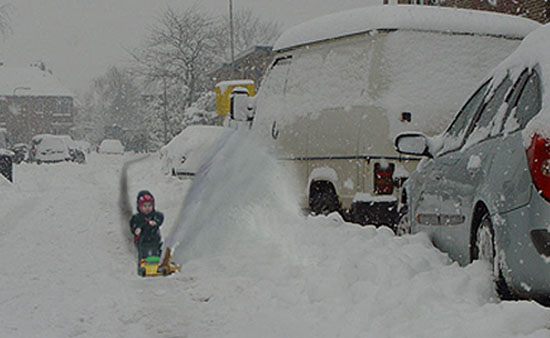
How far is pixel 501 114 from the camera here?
13.8 feet

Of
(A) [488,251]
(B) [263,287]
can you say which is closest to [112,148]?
(B) [263,287]

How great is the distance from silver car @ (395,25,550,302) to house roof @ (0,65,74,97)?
3633 inches

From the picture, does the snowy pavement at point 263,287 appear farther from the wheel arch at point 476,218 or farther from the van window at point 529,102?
the van window at point 529,102

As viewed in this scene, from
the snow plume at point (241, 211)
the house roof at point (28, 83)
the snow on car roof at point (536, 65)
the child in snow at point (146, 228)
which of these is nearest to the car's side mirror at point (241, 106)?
the snow plume at point (241, 211)

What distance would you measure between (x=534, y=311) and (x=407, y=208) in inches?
126

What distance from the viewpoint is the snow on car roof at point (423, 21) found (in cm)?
721

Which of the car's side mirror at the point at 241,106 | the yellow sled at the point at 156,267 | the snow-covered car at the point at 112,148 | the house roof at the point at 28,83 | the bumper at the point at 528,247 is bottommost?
the snow-covered car at the point at 112,148

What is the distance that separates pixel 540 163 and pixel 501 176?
448 millimetres

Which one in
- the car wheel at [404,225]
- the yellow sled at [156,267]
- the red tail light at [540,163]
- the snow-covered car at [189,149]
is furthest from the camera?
the snow-covered car at [189,149]

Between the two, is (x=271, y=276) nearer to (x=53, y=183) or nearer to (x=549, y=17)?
(x=549, y=17)

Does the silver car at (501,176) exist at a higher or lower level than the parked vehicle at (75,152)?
higher

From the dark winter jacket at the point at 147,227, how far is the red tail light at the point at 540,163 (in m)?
4.93

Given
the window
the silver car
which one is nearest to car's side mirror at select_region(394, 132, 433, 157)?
the silver car

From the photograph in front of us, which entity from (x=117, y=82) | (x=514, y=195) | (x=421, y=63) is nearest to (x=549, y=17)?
(x=421, y=63)
